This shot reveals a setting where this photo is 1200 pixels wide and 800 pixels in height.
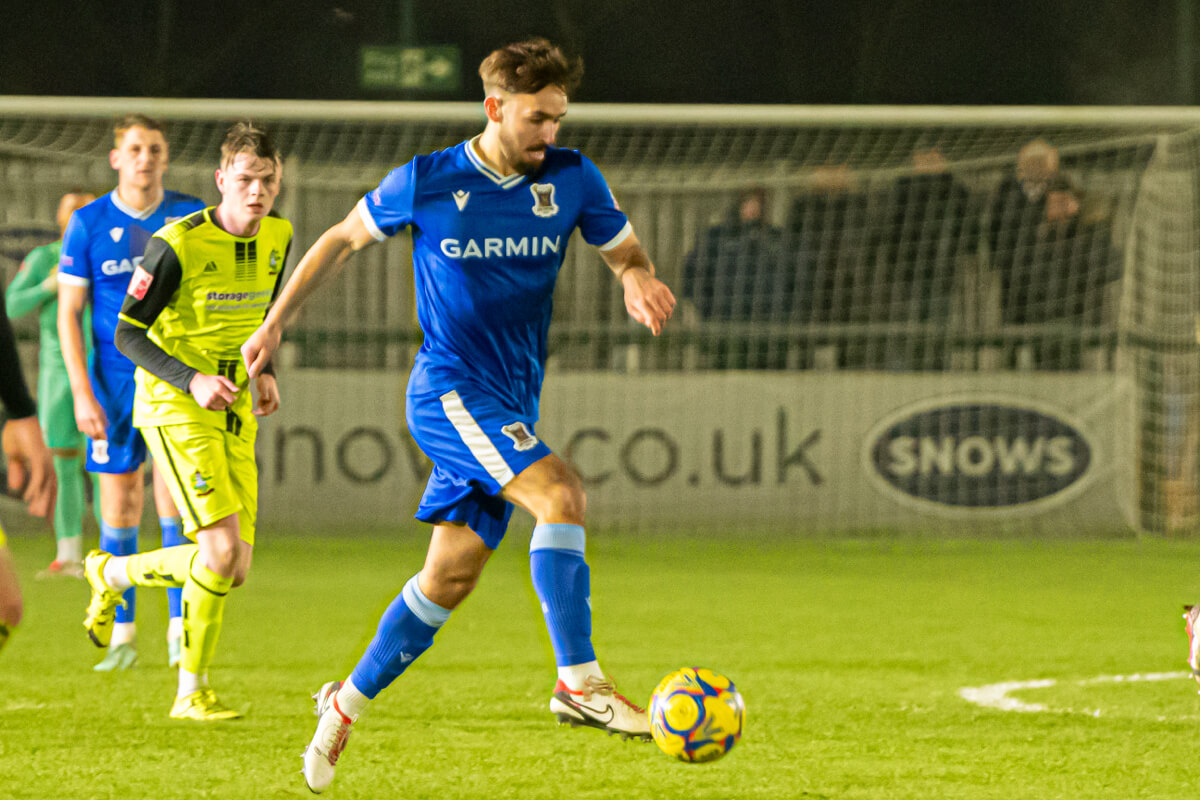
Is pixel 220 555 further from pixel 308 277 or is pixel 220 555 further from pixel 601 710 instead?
pixel 601 710

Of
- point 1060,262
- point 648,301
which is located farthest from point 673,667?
point 1060,262

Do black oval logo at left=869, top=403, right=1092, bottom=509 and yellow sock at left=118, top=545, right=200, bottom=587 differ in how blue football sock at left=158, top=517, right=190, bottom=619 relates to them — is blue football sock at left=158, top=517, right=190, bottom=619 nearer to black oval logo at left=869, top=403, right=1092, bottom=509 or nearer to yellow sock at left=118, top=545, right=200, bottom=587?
yellow sock at left=118, top=545, right=200, bottom=587

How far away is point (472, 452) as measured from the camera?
12.7 ft

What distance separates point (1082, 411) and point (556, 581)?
7.55m

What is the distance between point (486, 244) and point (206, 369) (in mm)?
1627

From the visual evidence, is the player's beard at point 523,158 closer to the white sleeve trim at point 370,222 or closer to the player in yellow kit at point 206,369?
the white sleeve trim at point 370,222

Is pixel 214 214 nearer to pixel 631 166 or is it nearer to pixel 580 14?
pixel 631 166

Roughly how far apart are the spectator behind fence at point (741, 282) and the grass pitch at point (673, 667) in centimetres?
195

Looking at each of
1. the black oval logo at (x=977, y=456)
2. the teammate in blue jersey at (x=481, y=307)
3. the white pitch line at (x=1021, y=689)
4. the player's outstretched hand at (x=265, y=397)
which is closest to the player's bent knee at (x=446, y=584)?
the teammate in blue jersey at (x=481, y=307)

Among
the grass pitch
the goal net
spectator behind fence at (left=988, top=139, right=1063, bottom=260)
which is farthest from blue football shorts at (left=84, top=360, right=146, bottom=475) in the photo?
spectator behind fence at (left=988, top=139, right=1063, bottom=260)

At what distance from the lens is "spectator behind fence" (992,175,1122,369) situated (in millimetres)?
11008

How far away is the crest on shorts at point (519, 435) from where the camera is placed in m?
3.83

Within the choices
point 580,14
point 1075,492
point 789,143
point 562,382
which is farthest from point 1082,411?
point 580,14

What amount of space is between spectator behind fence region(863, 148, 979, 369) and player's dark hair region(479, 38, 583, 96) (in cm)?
746
